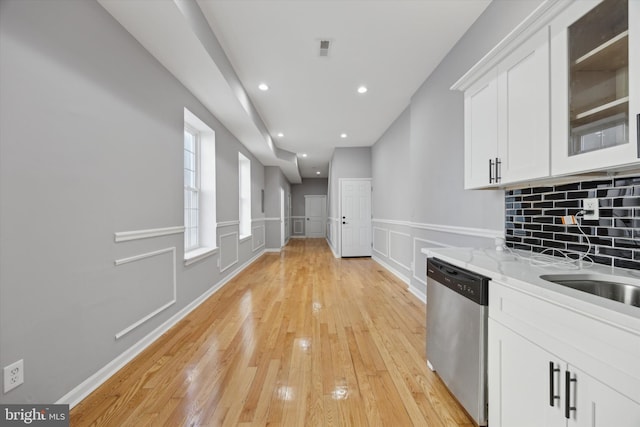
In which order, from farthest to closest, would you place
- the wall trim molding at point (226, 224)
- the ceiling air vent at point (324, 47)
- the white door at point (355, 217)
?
the white door at point (355, 217) < the wall trim molding at point (226, 224) < the ceiling air vent at point (324, 47)

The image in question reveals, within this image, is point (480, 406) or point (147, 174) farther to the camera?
point (147, 174)

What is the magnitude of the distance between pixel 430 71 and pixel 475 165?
1.82 metres

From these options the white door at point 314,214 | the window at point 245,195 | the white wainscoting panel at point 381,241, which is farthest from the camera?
the white door at point 314,214

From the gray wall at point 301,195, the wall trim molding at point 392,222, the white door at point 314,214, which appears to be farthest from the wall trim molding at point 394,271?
the gray wall at point 301,195

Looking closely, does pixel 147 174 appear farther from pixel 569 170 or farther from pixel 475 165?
pixel 569 170

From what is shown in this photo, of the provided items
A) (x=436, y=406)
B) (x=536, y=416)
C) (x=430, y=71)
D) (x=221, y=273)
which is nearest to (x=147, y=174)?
(x=221, y=273)

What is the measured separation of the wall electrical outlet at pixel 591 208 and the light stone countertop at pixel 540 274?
0.24 meters

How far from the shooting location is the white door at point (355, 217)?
21.1ft

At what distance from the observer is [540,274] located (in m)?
1.18

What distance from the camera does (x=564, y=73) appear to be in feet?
3.90

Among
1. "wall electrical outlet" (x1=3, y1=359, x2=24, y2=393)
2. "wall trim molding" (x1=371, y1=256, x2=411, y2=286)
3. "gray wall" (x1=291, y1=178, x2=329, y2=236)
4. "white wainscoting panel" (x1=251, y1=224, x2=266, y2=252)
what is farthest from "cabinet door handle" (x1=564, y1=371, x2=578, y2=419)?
"gray wall" (x1=291, y1=178, x2=329, y2=236)

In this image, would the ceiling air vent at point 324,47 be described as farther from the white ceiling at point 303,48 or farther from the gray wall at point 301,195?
the gray wall at point 301,195

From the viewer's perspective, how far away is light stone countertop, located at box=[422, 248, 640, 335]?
2.48 ft

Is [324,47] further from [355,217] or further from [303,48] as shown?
[355,217]
